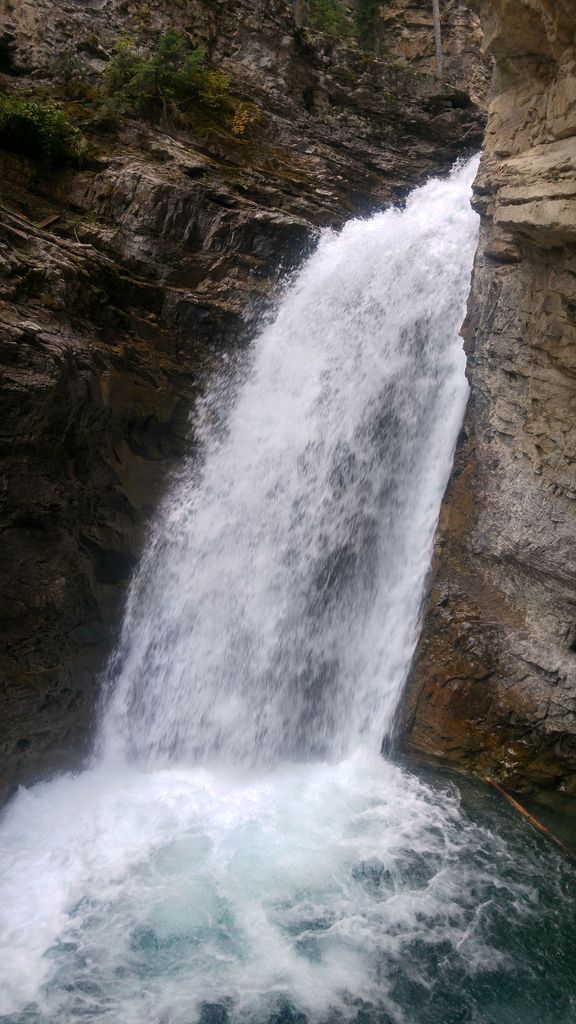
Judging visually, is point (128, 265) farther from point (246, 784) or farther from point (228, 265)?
point (246, 784)

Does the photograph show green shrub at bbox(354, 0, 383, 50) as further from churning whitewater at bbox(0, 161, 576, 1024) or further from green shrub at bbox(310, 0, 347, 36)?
churning whitewater at bbox(0, 161, 576, 1024)

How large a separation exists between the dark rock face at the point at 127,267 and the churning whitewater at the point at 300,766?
65cm

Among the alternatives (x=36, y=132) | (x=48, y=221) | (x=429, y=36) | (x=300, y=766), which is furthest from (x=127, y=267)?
(x=429, y=36)

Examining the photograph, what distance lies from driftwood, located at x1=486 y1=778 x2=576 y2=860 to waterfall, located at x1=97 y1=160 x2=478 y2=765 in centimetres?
161

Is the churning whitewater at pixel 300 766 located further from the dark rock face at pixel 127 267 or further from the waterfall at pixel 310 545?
the dark rock face at pixel 127 267

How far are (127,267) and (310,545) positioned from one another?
5972 millimetres

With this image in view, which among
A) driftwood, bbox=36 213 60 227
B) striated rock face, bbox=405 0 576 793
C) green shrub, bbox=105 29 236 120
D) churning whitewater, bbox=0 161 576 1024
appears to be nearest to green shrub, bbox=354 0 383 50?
green shrub, bbox=105 29 236 120

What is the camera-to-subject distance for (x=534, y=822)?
840 centimetres

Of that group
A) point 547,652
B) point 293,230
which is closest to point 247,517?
point 547,652

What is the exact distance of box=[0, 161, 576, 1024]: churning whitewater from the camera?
6.18 m

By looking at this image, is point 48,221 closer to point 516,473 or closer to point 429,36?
point 516,473

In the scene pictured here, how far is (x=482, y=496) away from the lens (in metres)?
9.66

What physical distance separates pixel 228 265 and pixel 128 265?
1803 mm

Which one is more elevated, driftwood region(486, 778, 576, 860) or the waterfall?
the waterfall
